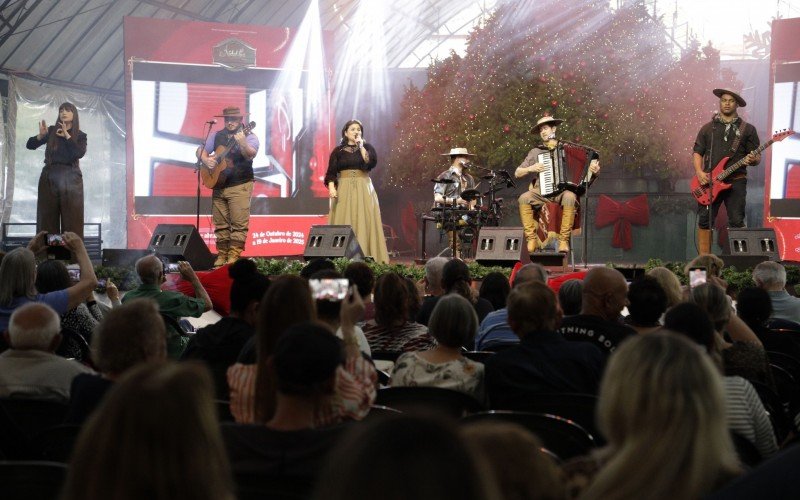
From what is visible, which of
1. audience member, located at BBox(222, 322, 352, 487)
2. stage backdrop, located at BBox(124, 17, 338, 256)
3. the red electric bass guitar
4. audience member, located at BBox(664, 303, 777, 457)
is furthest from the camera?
stage backdrop, located at BBox(124, 17, 338, 256)

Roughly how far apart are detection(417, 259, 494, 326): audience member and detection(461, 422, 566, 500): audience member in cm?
427

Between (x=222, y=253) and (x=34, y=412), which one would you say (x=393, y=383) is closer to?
(x=34, y=412)

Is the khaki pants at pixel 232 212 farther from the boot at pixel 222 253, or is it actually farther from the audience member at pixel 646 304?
the audience member at pixel 646 304

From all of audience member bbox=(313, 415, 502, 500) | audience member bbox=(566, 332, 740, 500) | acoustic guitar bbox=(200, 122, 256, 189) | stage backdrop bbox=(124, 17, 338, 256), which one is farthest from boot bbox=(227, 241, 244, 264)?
audience member bbox=(313, 415, 502, 500)

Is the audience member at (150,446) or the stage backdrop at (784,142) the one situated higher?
the stage backdrop at (784,142)

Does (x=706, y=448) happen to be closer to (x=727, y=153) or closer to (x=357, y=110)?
(x=727, y=153)

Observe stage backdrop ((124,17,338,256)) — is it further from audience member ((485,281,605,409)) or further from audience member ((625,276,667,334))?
audience member ((485,281,605,409))

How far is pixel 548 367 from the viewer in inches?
141

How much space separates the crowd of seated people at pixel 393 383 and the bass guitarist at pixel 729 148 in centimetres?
469

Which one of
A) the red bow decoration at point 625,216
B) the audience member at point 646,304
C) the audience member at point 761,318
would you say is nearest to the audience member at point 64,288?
the audience member at point 646,304

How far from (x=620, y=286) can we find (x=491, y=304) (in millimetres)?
1651

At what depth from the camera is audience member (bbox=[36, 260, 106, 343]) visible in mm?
5148

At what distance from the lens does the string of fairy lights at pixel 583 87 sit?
16797 millimetres

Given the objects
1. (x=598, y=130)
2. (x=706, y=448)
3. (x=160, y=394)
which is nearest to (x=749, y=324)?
(x=706, y=448)
